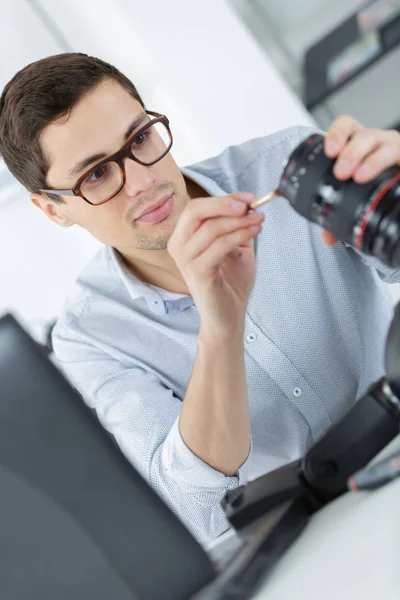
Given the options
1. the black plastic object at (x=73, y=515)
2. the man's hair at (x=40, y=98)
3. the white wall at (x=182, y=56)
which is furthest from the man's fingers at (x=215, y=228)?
the white wall at (x=182, y=56)

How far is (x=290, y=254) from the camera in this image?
1.11 m

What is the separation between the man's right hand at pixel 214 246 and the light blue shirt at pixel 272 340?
298 mm

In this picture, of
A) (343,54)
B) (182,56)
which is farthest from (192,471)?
(343,54)

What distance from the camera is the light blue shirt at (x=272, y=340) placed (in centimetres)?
107

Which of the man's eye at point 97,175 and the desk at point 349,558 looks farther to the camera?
the man's eye at point 97,175

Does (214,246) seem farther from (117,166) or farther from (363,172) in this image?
(117,166)

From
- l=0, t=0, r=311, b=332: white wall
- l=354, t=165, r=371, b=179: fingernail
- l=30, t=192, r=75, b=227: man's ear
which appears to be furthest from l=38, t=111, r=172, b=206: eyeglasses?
l=0, t=0, r=311, b=332: white wall

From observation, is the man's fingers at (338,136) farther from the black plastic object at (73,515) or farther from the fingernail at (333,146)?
the black plastic object at (73,515)

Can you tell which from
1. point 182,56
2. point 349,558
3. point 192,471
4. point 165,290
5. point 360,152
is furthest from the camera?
point 182,56

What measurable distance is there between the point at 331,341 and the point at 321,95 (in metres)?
1.72

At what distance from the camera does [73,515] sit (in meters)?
0.52

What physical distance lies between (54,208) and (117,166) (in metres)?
0.24

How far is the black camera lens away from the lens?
1.93ft

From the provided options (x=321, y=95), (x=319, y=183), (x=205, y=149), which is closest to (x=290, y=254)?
(x=319, y=183)
